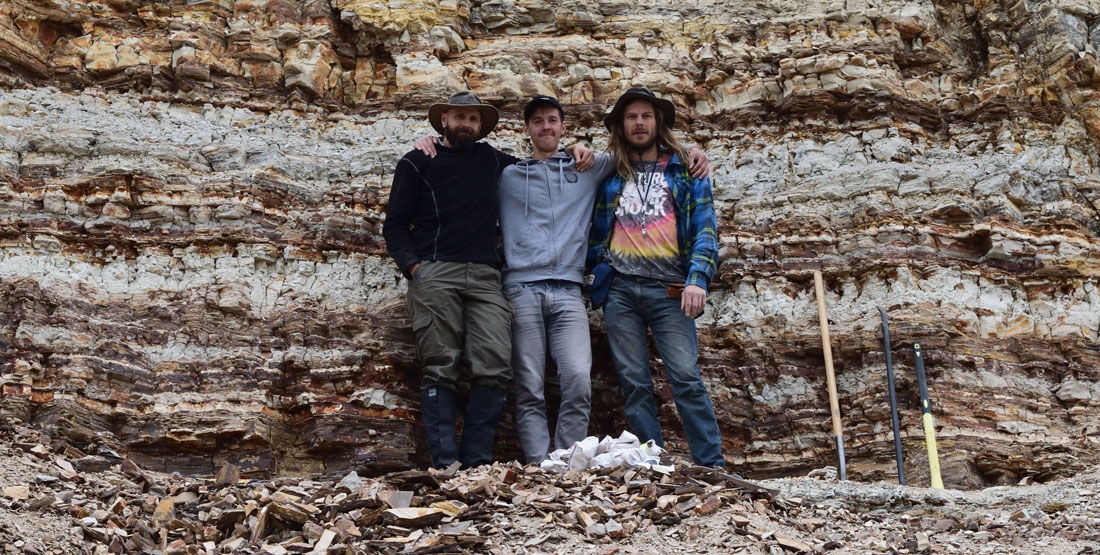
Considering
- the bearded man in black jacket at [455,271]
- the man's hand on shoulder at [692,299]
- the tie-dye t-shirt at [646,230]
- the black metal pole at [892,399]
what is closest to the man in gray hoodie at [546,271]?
the bearded man in black jacket at [455,271]

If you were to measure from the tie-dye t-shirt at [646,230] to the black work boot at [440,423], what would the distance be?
1483 mm

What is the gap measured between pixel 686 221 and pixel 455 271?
162 cm

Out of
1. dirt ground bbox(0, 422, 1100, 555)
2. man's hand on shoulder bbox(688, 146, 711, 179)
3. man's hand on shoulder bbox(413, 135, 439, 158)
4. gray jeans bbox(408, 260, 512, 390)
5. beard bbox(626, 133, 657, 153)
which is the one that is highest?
man's hand on shoulder bbox(413, 135, 439, 158)

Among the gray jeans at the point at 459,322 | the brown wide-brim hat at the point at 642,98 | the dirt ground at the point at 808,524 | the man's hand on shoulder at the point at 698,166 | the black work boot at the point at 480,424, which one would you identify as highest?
the brown wide-brim hat at the point at 642,98

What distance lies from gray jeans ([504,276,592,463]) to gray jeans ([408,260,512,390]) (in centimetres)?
15

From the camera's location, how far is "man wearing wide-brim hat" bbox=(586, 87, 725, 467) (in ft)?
25.7

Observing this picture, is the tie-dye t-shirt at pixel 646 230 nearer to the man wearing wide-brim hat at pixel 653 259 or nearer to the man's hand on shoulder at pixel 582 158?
the man wearing wide-brim hat at pixel 653 259

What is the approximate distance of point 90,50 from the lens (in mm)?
10320

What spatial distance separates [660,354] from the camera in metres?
8.11

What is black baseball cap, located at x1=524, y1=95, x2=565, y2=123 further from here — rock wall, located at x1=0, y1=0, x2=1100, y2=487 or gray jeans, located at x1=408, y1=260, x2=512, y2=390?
rock wall, located at x1=0, y1=0, x2=1100, y2=487

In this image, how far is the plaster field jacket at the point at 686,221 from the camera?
26.3 feet

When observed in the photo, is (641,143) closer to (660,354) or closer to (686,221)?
(686,221)

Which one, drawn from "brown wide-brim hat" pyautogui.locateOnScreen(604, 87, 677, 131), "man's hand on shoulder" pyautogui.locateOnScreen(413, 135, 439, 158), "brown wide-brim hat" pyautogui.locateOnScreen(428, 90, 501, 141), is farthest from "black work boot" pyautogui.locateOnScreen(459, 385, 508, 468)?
"brown wide-brim hat" pyautogui.locateOnScreen(604, 87, 677, 131)

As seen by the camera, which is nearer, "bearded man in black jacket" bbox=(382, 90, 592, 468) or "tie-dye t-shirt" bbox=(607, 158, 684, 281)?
"bearded man in black jacket" bbox=(382, 90, 592, 468)
